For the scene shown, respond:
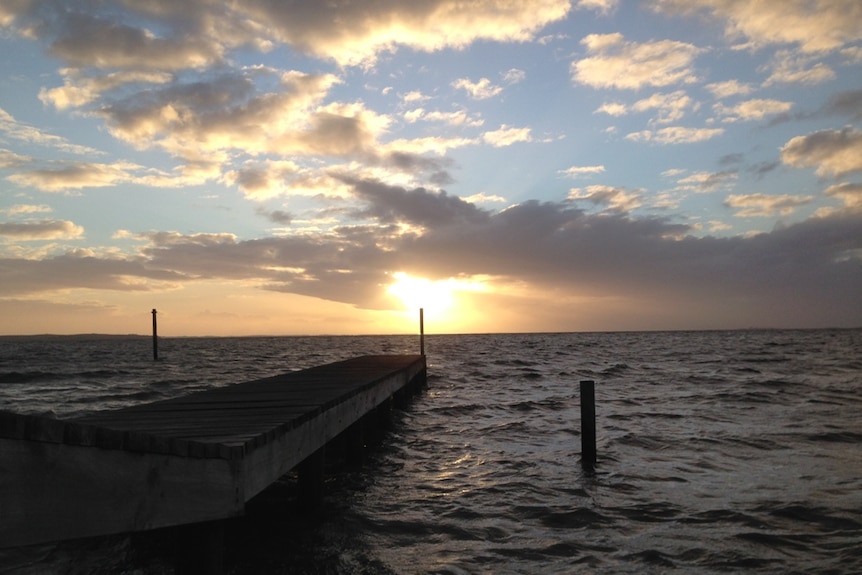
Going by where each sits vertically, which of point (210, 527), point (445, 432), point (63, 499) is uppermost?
point (63, 499)

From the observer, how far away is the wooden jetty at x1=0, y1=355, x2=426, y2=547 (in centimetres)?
260

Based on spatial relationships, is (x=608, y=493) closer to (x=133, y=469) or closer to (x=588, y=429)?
(x=588, y=429)

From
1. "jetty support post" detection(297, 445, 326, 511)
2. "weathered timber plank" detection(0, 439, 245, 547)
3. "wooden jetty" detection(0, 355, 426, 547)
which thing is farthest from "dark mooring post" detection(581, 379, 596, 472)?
"weathered timber plank" detection(0, 439, 245, 547)

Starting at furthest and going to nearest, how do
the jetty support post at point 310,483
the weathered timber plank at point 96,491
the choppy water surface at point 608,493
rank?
the jetty support post at point 310,483, the choppy water surface at point 608,493, the weathered timber plank at point 96,491

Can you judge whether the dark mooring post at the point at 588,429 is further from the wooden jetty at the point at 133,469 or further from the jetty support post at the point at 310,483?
the wooden jetty at the point at 133,469

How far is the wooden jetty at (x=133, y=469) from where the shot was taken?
8.52 feet

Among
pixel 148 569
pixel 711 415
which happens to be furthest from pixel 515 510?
pixel 711 415

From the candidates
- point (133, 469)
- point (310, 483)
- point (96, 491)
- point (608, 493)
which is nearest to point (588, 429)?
point (608, 493)

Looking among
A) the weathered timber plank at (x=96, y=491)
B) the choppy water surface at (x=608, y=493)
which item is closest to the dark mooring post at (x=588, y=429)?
the choppy water surface at (x=608, y=493)

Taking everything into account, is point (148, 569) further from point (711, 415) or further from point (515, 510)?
point (711, 415)

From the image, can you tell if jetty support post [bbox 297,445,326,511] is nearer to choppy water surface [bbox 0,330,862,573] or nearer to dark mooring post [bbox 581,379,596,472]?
choppy water surface [bbox 0,330,862,573]

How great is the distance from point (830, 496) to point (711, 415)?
279 inches

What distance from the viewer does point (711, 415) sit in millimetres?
14320

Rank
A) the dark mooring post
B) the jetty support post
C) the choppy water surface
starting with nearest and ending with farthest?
the choppy water surface → the jetty support post → the dark mooring post
